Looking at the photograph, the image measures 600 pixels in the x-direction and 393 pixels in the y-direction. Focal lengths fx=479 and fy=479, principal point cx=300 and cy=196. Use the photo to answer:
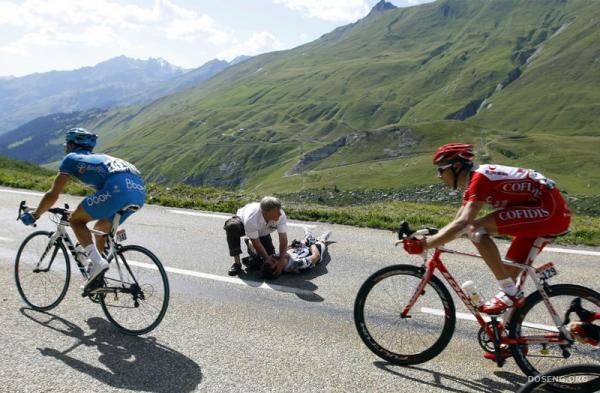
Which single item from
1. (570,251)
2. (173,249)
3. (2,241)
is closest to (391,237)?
(570,251)

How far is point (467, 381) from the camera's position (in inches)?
231

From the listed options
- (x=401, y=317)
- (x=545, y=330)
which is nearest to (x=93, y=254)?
(x=401, y=317)

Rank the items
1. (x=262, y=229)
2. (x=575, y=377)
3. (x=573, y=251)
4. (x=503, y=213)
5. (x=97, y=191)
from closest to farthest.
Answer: (x=575, y=377) → (x=503, y=213) → (x=97, y=191) → (x=262, y=229) → (x=573, y=251)

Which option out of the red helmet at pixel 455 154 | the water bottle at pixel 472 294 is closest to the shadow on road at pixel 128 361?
the water bottle at pixel 472 294

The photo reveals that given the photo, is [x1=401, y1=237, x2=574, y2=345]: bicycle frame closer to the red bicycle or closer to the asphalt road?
the red bicycle

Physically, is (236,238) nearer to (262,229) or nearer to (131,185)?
(262,229)

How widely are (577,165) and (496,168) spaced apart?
422ft

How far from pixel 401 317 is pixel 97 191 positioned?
15.9ft

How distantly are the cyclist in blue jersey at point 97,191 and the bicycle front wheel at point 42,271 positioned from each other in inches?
34.4

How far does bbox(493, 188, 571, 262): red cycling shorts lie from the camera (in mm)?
5730

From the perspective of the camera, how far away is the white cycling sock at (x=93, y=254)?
7180mm

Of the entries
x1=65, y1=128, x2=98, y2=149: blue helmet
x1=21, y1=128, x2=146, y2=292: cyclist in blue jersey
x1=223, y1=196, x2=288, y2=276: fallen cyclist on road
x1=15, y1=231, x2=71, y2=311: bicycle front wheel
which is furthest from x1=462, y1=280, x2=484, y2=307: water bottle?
x1=15, y1=231, x2=71, y2=311: bicycle front wheel

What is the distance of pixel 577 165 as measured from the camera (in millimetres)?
116625

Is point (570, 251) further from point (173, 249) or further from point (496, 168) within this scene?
point (173, 249)
